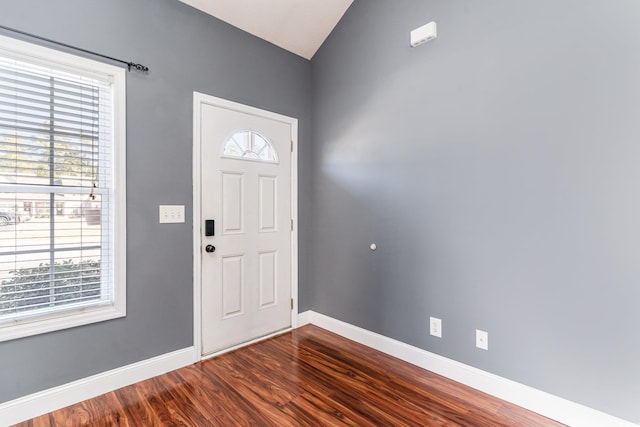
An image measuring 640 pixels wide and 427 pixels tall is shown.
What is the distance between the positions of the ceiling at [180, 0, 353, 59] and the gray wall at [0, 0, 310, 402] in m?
0.10

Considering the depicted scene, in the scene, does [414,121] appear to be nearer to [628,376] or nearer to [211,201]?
[211,201]

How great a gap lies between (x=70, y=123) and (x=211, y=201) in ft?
3.36

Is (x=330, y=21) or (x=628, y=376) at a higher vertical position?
(x=330, y=21)

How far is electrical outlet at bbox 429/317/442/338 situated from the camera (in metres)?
2.25

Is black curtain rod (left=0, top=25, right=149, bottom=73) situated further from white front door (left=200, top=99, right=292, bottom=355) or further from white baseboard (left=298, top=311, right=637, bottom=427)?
white baseboard (left=298, top=311, right=637, bottom=427)

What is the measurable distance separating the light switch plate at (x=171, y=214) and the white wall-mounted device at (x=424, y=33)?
86.6 inches

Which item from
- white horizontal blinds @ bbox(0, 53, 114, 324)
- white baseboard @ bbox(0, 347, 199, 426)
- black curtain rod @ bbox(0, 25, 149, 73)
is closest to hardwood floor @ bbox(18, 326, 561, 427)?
white baseboard @ bbox(0, 347, 199, 426)

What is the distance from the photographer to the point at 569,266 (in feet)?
5.66

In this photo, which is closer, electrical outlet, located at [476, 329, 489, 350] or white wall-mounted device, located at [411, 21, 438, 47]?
electrical outlet, located at [476, 329, 489, 350]

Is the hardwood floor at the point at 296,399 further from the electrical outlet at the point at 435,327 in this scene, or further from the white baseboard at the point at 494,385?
the electrical outlet at the point at 435,327

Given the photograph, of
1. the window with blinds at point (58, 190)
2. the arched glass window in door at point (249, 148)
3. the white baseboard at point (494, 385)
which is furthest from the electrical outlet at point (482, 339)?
the window with blinds at point (58, 190)

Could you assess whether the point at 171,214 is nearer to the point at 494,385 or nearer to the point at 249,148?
the point at 249,148

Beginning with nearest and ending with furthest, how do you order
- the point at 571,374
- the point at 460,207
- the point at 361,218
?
the point at 571,374, the point at 460,207, the point at 361,218

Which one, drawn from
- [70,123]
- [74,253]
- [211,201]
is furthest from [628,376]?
[70,123]
